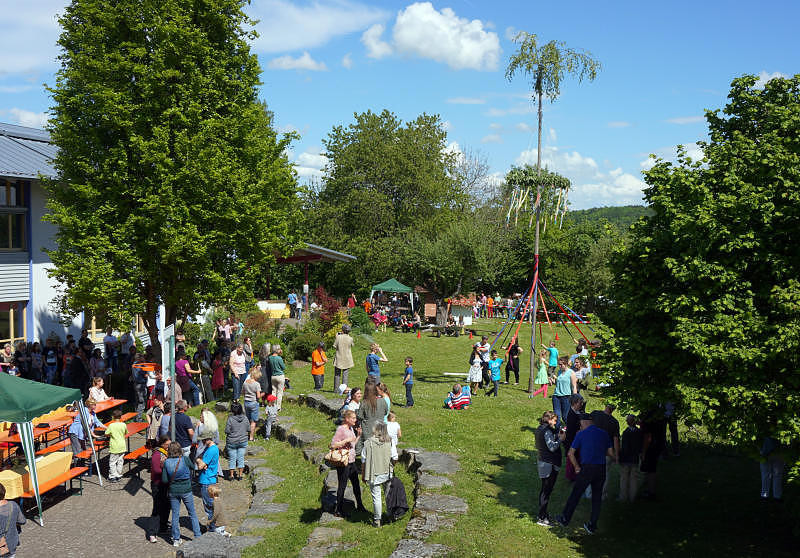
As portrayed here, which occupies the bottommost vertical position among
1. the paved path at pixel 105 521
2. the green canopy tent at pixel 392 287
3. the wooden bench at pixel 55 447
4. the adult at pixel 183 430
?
the paved path at pixel 105 521

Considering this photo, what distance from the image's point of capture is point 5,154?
72.1ft

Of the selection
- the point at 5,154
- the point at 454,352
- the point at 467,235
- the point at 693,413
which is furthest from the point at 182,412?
the point at 467,235

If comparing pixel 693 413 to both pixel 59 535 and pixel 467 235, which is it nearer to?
pixel 59 535

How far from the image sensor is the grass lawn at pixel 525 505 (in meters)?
9.26

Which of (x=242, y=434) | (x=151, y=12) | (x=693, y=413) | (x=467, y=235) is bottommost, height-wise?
(x=242, y=434)

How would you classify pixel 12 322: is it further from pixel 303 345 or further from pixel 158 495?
pixel 158 495

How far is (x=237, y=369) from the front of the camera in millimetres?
18344

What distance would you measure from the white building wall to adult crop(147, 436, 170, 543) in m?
13.5

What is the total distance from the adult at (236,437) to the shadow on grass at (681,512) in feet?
17.0

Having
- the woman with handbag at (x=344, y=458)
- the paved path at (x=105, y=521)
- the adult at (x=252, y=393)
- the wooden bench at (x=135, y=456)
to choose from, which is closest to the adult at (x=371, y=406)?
the woman with handbag at (x=344, y=458)

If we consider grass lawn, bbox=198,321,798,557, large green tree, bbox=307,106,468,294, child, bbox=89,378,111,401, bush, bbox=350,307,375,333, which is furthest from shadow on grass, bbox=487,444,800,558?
large green tree, bbox=307,106,468,294

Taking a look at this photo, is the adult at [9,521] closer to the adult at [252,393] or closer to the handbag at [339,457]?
the handbag at [339,457]

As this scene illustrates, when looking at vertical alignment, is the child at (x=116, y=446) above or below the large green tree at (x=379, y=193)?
below

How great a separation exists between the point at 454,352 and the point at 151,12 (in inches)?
739
